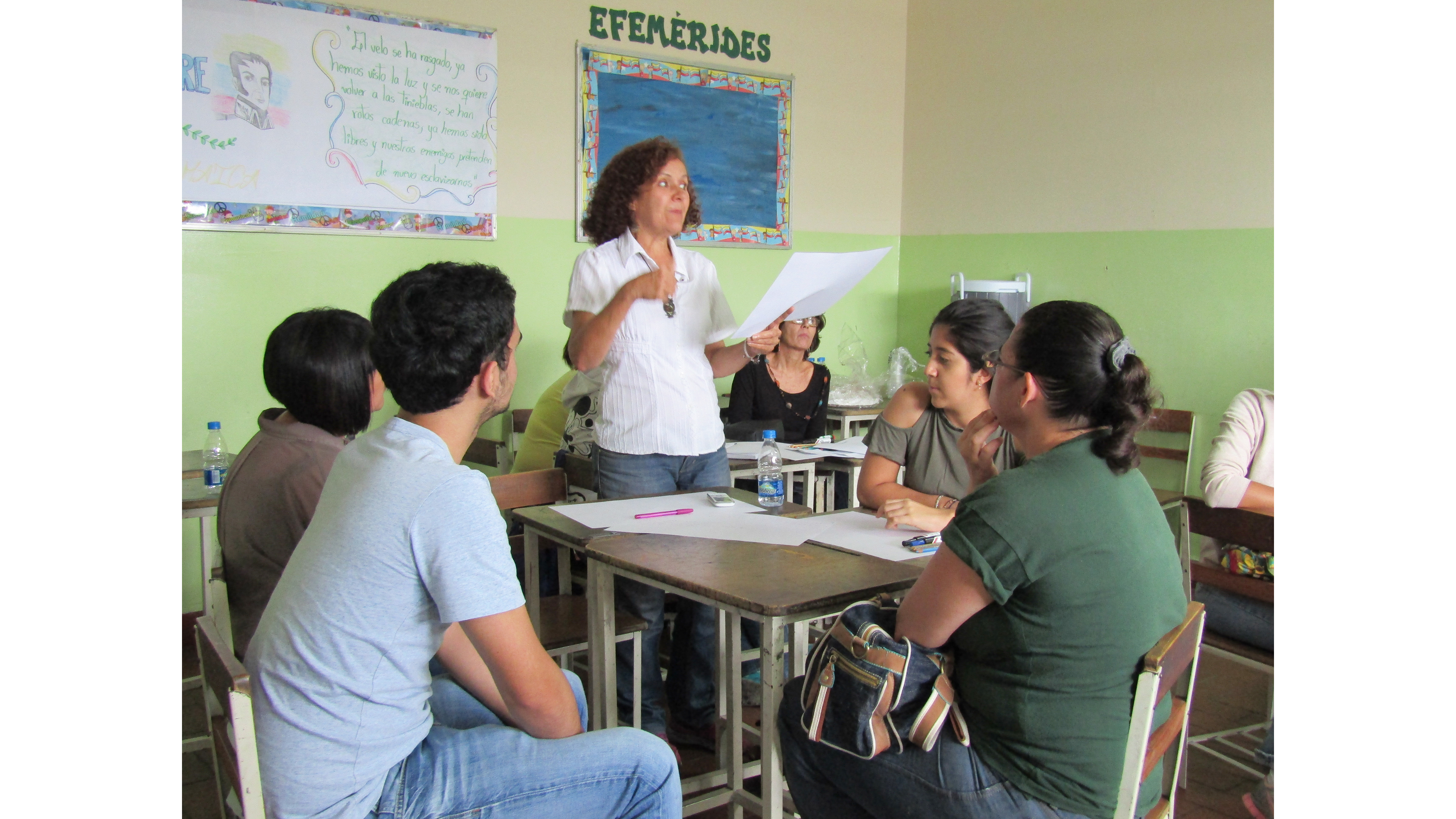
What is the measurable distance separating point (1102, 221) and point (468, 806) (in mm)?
4260

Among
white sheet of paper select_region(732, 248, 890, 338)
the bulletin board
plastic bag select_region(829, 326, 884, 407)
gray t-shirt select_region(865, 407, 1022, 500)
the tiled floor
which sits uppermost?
the bulletin board

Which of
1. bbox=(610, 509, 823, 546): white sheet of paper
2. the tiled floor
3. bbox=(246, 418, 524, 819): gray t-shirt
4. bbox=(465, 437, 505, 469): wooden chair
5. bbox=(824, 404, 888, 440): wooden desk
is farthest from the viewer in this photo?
bbox=(824, 404, 888, 440): wooden desk

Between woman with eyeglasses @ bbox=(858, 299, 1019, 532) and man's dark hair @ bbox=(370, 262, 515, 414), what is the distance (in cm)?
120

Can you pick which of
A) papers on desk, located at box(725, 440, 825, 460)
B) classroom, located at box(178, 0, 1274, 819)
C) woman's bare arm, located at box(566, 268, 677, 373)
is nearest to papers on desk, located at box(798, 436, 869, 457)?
papers on desk, located at box(725, 440, 825, 460)

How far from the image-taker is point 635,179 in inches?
108

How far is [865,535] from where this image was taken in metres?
2.12

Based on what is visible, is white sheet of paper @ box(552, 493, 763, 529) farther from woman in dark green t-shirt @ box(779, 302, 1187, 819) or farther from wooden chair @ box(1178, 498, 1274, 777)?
wooden chair @ box(1178, 498, 1274, 777)

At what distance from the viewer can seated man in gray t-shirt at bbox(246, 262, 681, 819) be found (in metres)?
1.27

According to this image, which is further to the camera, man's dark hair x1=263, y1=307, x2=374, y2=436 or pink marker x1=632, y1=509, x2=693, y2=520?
pink marker x1=632, y1=509, x2=693, y2=520

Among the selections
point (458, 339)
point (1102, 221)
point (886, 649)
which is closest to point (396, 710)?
point (458, 339)

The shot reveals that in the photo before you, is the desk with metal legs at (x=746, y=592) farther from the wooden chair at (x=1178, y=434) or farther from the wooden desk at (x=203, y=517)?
the wooden chair at (x=1178, y=434)

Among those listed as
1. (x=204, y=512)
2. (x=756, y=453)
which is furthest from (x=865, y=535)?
(x=204, y=512)

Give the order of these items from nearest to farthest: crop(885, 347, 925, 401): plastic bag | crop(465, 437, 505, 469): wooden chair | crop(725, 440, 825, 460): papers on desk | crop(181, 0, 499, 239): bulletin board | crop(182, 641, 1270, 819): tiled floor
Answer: crop(182, 641, 1270, 819): tiled floor < crop(465, 437, 505, 469): wooden chair < crop(725, 440, 825, 460): papers on desk < crop(181, 0, 499, 239): bulletin board < crop(885, 347, 925, 401): plastic bag
